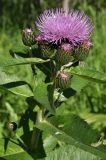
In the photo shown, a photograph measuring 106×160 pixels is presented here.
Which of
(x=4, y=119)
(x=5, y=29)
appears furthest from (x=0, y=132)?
(x=5, y=29)

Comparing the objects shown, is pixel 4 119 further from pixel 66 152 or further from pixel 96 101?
pixel 66 152

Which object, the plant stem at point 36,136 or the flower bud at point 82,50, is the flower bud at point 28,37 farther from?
the plant stem at point 36,136

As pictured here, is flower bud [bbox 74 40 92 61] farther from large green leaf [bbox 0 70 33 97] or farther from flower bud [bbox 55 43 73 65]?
large green leaf [bbox 0 70 33 97]

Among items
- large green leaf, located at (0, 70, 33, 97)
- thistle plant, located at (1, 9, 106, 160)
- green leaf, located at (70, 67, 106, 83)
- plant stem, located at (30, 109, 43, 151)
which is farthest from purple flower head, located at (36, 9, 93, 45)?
plant stem, located at (30, 109, 43, 151)

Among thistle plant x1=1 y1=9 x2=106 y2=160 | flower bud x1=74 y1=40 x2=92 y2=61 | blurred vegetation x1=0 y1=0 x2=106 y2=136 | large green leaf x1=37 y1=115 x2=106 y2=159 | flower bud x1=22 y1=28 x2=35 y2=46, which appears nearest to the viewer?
large green leaf x1=37 y1=115 x2=106 y2=159

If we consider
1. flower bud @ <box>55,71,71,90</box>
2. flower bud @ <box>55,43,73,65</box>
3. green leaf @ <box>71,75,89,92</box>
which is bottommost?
green leaf @ <box>71,75,89,92</box>

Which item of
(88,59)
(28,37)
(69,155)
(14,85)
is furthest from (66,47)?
(88,59)
